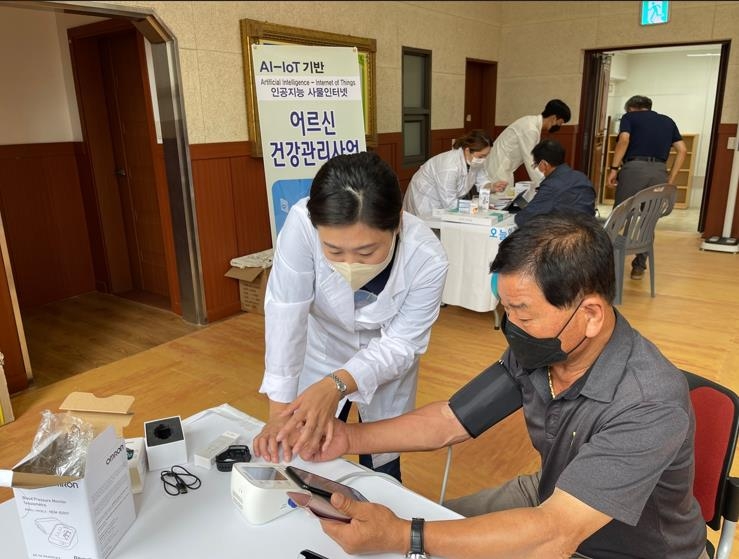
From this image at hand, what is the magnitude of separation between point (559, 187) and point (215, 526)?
2.84 meters

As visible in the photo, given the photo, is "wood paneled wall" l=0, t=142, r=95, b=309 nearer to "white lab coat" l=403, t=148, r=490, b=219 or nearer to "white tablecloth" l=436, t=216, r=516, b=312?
"white lab coat" l=403, t=148, r=490, b=219

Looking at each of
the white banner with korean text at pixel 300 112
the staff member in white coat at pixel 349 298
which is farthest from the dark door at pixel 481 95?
the staff member in white coat at pixel 349 298

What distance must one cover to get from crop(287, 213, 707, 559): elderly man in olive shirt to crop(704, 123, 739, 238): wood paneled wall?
5494 mm

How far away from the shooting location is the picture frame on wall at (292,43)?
366 centimetres

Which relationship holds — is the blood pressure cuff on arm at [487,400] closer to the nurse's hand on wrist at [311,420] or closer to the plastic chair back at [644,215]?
the nurse's hand on wrist at [311,420]

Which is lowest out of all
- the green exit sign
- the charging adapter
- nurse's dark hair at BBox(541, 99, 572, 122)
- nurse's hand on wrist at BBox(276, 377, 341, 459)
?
the charging adapter

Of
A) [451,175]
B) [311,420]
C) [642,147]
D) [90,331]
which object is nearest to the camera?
[311,420]

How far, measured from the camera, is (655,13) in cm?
575

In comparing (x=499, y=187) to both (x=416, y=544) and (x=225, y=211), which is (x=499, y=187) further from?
(x=416, y=544)

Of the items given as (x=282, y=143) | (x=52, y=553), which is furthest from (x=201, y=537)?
(x=282, y=143)

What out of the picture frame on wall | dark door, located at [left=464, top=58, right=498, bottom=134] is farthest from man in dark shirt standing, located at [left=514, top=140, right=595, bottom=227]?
dark door, located at [left=464, top=58, right=498, bottom=134]

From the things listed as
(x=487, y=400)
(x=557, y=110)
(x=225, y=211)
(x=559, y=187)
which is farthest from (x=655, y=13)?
(x=487, y=400)

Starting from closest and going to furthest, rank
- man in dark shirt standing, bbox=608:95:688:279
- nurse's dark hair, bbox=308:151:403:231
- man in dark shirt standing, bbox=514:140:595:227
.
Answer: nurse's dark hair, bbox=308:151:403:231, man in dark shirt standing, bbox=514:140:595:227, man in dark shirt standing, bbox=608:95:688:279

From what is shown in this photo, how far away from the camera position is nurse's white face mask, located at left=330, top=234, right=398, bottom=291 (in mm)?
1275
